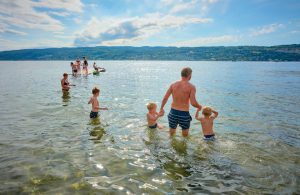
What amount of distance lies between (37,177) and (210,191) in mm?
4342

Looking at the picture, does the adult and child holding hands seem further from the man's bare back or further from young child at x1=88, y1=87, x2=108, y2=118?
young child at x1=88, y1=87, x2=108, y2=118

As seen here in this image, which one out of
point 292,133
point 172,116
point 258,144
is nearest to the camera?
point 172,116

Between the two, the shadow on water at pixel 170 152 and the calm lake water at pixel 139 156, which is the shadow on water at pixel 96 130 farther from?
the shadow on water at pixel 170 152

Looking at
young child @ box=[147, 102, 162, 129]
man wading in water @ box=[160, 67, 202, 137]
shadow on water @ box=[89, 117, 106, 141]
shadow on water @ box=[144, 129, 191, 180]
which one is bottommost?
shadow on water @ box=[144, 129, 191, 180]

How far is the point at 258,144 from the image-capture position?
9656 mm

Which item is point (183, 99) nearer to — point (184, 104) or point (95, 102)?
point (184, 104)

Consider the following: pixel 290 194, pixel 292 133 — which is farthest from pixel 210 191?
pixel 292 133

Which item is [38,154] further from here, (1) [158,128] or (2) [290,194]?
(2) [290,194]

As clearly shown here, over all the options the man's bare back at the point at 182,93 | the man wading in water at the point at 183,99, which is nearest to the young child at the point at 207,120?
the man wading in water at the point at 183,99

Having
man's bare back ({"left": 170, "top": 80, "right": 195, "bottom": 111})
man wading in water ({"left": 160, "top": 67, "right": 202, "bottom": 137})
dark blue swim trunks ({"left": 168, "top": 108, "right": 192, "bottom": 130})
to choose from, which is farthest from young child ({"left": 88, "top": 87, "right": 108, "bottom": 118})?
man's bare back ({"left": 170, "top": 80, "right": 195, "bottom": 111})

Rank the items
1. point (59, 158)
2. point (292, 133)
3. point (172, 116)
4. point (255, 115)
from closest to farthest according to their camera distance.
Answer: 1. point (59, 158)
2. point (172, 116)
3. point (292, 133)
4. point (255, 115)

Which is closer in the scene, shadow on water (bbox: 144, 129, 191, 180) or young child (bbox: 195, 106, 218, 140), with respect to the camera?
shadow on water (bbox: 144, 129, 191, 180)

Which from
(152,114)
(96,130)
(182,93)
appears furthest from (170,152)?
(96,130)

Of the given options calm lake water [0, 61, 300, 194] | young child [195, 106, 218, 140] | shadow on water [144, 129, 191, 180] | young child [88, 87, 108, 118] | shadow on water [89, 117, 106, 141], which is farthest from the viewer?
young child [88, 87, 108, 118]
